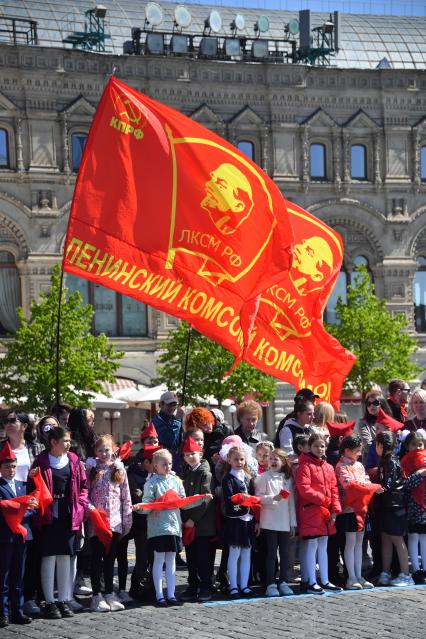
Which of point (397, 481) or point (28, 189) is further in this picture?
Result: point (28, 189)

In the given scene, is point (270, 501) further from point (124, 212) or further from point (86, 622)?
point (124, 212)

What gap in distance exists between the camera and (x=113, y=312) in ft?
151

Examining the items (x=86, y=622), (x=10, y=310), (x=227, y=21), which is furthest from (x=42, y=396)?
(x=86, y=622)

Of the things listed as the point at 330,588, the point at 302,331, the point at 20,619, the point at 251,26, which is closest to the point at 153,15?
the point at 251,26

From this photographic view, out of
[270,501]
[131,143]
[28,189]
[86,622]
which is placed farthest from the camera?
[28,189]

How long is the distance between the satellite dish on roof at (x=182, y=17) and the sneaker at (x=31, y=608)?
35866mm

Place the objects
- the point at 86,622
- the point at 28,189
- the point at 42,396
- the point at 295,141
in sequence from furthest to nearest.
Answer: the point at 295,141 → the point at 28,189 → the point at 42,396 → the point at 86,622

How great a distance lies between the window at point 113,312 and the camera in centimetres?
4569

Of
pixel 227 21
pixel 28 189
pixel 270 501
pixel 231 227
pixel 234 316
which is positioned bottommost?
pixel 270 501

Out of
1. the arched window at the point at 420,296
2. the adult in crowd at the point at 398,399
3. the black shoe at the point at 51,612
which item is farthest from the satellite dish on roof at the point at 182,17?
the black shoe at the point at 51,612

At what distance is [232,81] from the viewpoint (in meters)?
46.8

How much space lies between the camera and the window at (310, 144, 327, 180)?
48.3m

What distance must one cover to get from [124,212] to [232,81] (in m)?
31.8

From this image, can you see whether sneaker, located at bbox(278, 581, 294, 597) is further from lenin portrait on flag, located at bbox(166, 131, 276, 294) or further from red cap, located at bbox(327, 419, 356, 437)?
lenin portrait on flag, located at bbox(166, 131, 276, 294)
